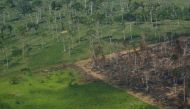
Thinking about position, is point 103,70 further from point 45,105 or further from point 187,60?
point 45,105

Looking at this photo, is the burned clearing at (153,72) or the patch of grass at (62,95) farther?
the burned clearing at (153,72)

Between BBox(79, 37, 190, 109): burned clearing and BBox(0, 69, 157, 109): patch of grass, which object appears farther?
BBox(79, 37, 190, 109): burned clearing

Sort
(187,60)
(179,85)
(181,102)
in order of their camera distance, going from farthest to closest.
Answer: (187,60) < (179,85) < (181,102)

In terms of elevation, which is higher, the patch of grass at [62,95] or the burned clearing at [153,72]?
the burned clearing at [153,72]

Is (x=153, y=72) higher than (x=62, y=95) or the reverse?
higher

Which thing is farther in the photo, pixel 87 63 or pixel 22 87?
pixel 87 63

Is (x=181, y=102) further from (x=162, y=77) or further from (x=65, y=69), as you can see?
(x=65, y=69)

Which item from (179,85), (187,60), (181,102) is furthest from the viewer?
(187,60)

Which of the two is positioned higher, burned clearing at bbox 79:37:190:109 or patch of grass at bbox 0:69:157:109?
burned clearing at bbox 79:37:190:109

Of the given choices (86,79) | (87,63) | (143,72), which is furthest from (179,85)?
(87,63)

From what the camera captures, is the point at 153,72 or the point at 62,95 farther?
the point at 153,72
